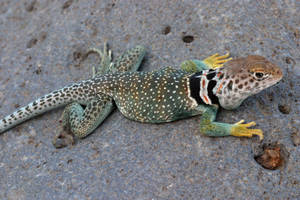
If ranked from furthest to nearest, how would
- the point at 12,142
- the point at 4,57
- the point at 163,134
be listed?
1. the point at 4,57
2. the point at 12,142
3. the point at 163,134

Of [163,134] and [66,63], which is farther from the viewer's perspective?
[66,63]

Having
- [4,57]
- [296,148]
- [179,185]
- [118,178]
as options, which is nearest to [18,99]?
[4,57]

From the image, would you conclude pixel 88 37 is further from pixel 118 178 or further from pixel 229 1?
pixel 118 178

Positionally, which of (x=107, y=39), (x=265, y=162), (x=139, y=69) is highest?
(x=107, y=39)

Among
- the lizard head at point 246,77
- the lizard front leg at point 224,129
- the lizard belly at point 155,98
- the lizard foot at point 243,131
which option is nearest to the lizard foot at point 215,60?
the lizard belly at point 155,98

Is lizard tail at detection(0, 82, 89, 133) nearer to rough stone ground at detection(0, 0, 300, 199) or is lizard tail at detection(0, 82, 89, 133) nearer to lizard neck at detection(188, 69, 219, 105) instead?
rough stone ground at detection(0, 0, 300, 199)

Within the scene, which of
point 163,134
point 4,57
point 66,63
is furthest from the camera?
point 4,57

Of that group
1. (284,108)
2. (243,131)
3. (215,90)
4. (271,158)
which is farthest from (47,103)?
(284,108)
